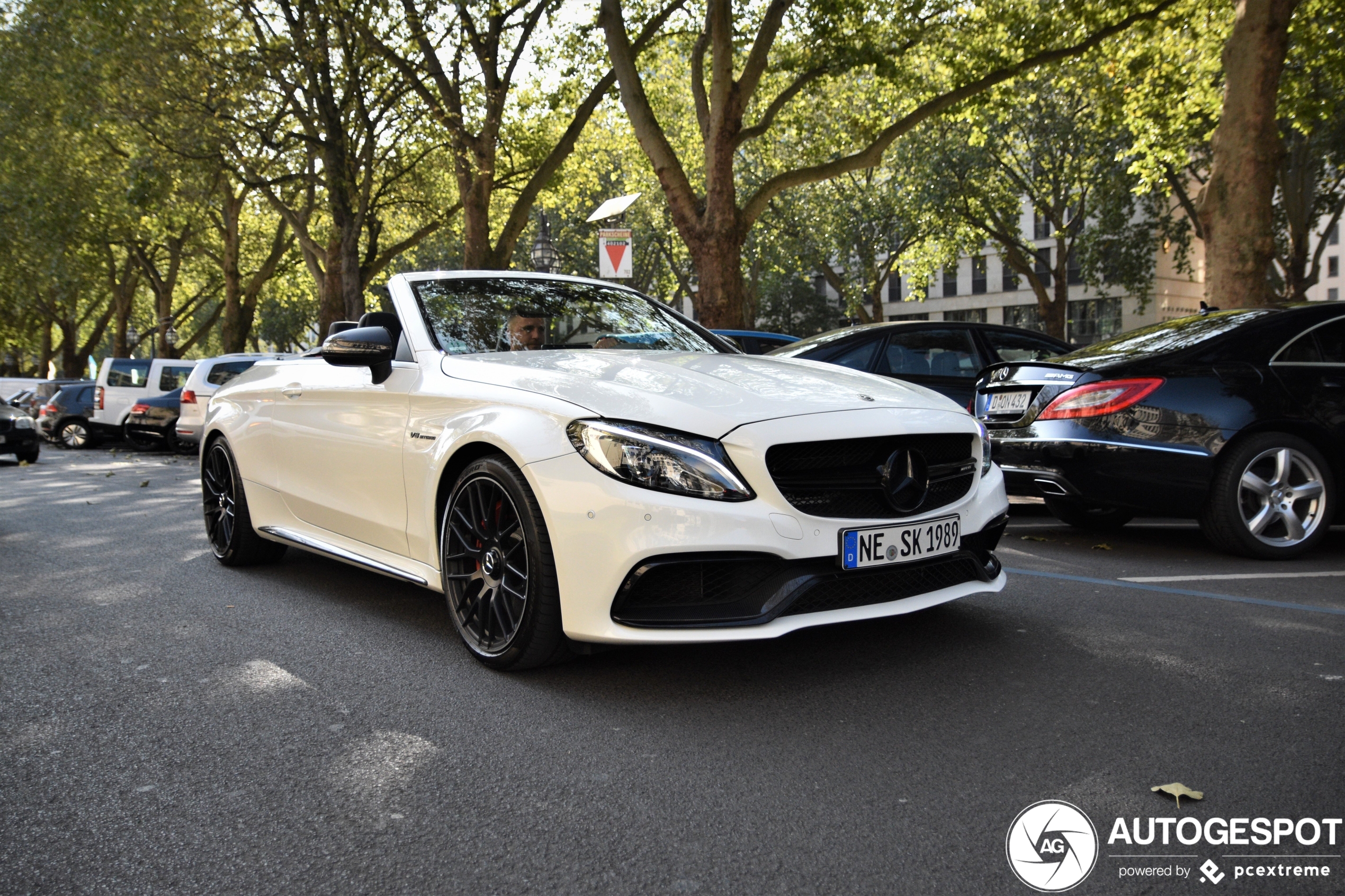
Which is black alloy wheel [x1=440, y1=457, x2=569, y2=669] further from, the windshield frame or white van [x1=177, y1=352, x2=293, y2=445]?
white van [x1=177, y1=352, x2=293, y2=445]

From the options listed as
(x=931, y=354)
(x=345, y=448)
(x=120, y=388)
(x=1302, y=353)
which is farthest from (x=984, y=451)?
(x=120, y=388)

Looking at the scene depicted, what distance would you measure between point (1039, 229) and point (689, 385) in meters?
54.6

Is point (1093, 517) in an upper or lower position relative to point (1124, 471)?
lower

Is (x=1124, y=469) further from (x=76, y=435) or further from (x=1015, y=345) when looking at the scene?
(x=76, y=435)

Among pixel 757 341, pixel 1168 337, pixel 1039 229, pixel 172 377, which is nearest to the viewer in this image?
pixel 1168 337

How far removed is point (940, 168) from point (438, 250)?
1007 inches

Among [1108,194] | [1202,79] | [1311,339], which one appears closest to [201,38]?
[1202,79]

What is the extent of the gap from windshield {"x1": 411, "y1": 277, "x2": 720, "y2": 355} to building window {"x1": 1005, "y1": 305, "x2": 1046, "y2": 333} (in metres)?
51.9

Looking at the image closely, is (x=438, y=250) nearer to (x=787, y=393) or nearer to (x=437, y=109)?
(x=437, y=109)

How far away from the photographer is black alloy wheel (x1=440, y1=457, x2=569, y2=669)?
368 cm

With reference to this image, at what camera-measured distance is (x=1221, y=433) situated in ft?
20.1

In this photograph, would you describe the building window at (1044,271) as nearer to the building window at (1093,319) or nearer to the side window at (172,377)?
the building window at (1093,319)

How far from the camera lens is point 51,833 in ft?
8.82

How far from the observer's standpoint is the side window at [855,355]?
9094 mm
